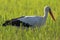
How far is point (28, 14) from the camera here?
10.1 metres

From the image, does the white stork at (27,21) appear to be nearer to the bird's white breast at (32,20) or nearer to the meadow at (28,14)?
the bird's white breast at (32,20)

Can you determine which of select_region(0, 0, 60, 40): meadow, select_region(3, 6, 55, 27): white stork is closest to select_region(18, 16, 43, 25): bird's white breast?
select_region(3, 6, 55, 27): white stork

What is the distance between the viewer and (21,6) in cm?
1127

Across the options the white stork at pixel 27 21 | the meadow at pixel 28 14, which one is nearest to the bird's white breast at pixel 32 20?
the white stork at pixel 27 21

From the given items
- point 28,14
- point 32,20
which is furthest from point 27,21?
point 28,14

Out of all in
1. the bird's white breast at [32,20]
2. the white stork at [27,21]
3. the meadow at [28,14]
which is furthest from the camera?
the bird's white breast at [32,20]

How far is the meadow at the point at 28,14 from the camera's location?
7621 mm

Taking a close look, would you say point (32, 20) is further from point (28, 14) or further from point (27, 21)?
point (28, 14)

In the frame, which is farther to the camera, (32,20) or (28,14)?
(28,14)

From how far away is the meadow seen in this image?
7.62 metres

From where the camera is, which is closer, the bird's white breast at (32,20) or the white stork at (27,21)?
the white stork at (27,21)

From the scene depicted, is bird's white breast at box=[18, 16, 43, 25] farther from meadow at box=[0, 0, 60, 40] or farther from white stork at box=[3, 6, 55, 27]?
meadow at box=[0, 0, 60, 40]

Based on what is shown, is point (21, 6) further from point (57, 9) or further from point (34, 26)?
point (34, 26)

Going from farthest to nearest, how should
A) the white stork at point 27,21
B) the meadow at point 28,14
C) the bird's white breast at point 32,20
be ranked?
the bird's white breast at point 32,20 < the white stork at point 27,21 < the meadow at point 28,14
